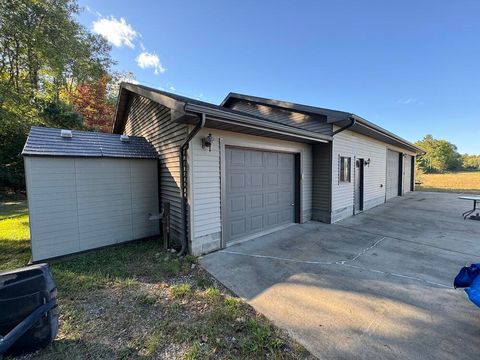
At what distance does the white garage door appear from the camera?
1380cm

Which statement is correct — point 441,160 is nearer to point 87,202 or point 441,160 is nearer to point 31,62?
point 87,202

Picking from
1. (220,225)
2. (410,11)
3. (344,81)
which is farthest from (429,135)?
(220,225)

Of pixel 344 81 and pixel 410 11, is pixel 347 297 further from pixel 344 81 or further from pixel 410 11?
pixel 344 81

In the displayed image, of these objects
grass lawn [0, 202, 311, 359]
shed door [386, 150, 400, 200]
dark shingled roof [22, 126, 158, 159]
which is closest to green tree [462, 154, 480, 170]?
shed door [386, 150, 400, 200]

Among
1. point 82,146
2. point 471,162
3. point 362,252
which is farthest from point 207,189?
point 471,162

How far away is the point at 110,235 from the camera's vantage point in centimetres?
468

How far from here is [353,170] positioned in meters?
7.66

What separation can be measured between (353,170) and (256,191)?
4390mm

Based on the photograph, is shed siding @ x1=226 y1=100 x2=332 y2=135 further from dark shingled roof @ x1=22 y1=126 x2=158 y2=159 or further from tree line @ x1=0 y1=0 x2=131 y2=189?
tree line @ x1=0 y1=0 x2=131 y2=189

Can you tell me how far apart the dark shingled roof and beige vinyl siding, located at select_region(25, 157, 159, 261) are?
0.13 metres

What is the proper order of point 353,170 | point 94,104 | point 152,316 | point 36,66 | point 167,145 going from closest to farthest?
point 152,316 < point 167,145 < point 353,170 < point 36,66 < point 94,104

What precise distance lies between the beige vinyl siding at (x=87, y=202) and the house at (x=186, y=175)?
0.7 inches

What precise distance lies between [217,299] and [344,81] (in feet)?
48.5

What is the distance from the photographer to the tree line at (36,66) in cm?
1218
